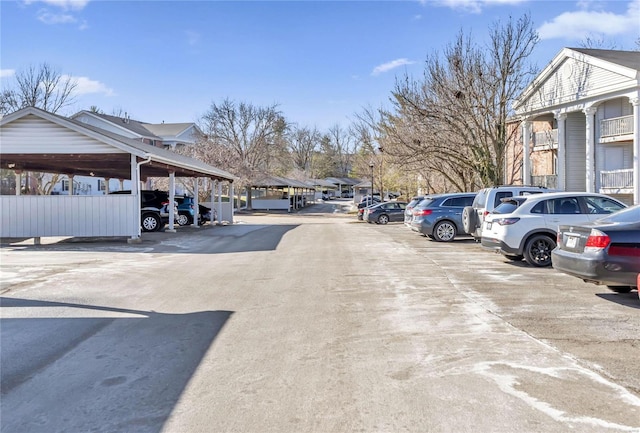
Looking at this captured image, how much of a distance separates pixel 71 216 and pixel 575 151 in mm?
25529

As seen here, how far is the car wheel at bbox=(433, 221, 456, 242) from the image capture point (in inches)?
691

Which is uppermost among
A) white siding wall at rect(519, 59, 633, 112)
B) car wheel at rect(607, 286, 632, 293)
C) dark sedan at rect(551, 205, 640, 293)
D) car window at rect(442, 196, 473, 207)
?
white siding wall at rect(519, 59, 633, 112)

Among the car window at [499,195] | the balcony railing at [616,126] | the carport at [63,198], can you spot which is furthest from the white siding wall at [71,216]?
the balcony railing at [616,126]

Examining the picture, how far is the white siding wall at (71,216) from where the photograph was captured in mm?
17188

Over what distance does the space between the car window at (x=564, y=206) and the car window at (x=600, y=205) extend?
256mm

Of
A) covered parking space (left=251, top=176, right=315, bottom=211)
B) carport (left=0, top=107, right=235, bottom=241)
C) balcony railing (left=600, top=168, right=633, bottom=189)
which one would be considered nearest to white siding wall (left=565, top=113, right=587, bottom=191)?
balcony railing (left=600, top=168, right=633, bottom=189)

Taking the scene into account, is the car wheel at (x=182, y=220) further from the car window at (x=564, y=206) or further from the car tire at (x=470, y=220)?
the car window at (x=564, y=206)

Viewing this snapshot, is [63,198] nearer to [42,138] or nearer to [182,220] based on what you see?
[42,138]

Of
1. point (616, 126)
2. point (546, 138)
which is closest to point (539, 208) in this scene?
point (616, 126)

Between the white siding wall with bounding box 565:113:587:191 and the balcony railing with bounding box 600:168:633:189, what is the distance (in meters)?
3.09

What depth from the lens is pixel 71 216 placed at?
17.2 m

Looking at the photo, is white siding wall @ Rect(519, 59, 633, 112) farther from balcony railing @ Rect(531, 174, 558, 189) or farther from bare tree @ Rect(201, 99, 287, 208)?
bare tree @ Rect(201, 99, 287, 208)

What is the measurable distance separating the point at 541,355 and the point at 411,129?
23787 mm

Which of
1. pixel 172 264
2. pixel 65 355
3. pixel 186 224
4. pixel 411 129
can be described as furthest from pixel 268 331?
pixel 411 129
